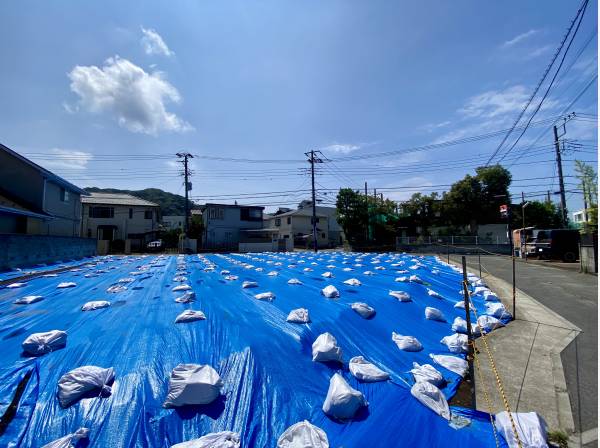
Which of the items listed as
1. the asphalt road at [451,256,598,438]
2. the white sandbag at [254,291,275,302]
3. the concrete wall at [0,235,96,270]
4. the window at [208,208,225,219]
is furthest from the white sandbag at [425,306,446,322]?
the window at [208,208,225,219]

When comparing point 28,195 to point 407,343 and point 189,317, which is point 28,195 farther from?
point 407,343

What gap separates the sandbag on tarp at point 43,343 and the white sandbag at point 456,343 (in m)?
5.29

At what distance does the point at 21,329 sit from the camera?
4031mm

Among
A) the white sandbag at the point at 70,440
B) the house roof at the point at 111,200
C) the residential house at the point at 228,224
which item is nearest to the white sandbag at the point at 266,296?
the white sandbag at the point at 70,440

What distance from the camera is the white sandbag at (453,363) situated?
146 inches

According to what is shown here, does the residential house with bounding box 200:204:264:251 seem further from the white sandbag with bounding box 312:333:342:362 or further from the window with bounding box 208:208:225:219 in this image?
the white sandbag with bounding box 312:333:342:362

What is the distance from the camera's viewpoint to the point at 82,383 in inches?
102

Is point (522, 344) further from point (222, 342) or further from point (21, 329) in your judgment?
point (21, 329)

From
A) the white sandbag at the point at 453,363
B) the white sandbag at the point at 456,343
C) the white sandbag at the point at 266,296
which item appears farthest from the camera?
the white sandbag at the point at 266,296

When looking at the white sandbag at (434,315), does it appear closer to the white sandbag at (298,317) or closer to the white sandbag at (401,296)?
the white sandbag at (401,296)

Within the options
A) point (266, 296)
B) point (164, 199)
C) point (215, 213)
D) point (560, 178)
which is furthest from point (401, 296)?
point (164, 199)

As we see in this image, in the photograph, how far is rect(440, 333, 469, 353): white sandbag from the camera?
4215 millimetres

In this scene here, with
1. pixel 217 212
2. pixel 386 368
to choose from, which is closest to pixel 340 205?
pixel 217 212

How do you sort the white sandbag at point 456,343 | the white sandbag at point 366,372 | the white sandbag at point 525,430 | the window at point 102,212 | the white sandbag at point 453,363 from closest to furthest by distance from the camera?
the white sandbag at point 525,430
the white sandbag at point 366,372
the white sandbag at point 453,363
the white sandbag at point 456,343
the window at point 102,212
